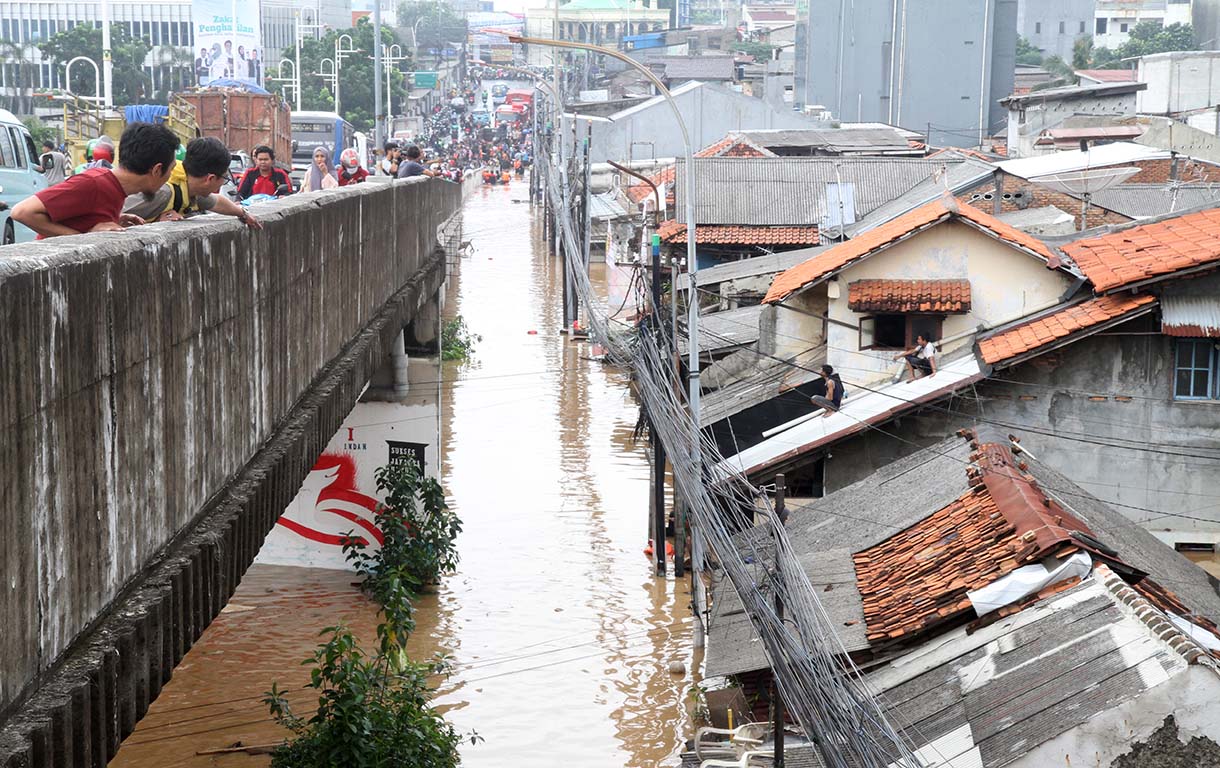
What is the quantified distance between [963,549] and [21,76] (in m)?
71.4

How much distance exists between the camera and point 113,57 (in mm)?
64312

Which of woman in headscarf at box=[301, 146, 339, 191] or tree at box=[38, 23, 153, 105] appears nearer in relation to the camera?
woman in headscarf at box=[301, 146, 339, 191]

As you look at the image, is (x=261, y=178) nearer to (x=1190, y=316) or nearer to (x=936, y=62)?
(x=1190, y=316)

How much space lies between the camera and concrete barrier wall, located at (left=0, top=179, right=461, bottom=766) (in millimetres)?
3619

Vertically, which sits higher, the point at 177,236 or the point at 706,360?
the point at 177,236

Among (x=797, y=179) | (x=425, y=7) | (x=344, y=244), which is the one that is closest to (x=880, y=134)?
(x=797, y=179)

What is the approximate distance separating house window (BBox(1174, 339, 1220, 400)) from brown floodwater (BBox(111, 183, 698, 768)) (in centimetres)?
595

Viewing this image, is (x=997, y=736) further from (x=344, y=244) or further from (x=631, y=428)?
(x=631, y=428)

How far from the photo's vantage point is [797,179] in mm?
32000

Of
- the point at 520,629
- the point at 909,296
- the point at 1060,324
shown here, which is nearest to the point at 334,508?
the point at 520,629

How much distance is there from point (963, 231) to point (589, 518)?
622cm

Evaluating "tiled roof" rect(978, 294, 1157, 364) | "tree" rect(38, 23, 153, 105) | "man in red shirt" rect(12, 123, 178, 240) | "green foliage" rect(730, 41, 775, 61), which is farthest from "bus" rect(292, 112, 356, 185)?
"green foliage" rect(730, 41, 775, 61)

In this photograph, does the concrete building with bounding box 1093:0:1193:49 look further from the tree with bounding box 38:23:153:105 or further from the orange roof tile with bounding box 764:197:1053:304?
the orange roof tile with bounding box 764:197:1053:304

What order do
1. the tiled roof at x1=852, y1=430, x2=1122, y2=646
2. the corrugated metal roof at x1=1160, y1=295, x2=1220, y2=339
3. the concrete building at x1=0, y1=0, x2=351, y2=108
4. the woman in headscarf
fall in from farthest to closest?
the concrete building at x1=0, y1=0, x2=351, y2=108 → the corrugated metal roof at x1=1160, y1=295, x2=1220, y2=339 → the woman in headscarf → the tiled roof at x1=852, y1=430, x2=1122, y2=646
